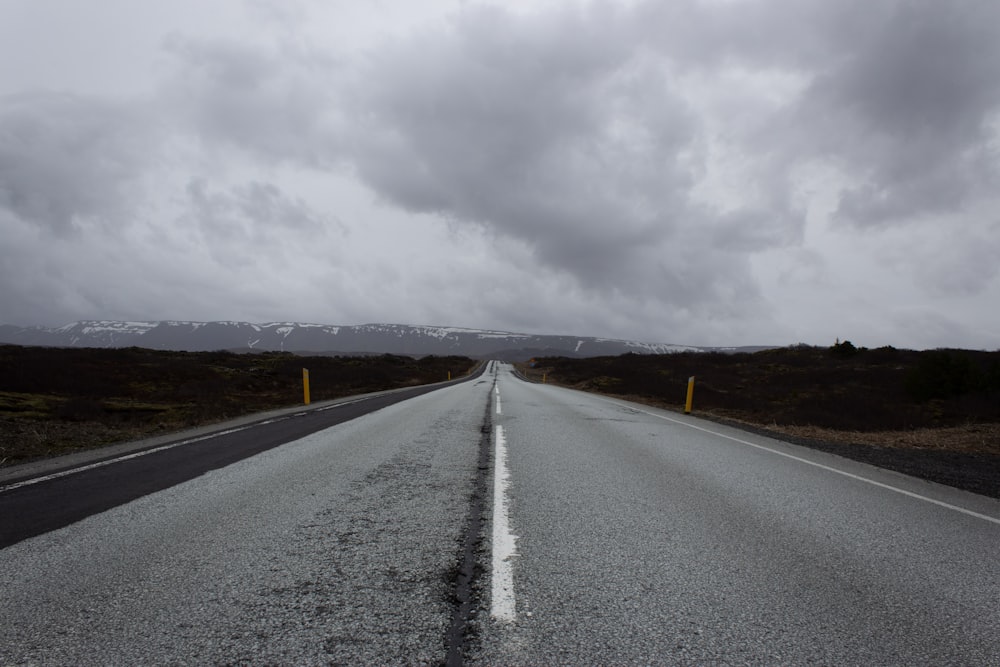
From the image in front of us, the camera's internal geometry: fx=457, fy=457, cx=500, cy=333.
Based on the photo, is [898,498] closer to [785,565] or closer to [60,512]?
[785,565]

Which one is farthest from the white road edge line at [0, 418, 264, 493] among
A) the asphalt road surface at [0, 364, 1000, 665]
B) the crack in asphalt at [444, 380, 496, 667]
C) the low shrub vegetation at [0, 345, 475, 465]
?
the crack in asphalt at [444, 380, 496, 667]

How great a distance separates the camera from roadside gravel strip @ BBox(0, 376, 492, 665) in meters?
2.04

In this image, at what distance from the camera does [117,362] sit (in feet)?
83.7

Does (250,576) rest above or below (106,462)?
above

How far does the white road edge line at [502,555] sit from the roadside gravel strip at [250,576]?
199 mm

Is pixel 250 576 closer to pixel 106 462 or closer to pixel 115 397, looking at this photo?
pixel 106 462

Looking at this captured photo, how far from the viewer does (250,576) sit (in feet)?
8.95

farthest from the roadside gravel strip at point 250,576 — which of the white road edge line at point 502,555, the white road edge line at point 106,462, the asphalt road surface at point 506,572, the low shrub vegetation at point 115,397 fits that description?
the low shrub vegetation at point 115,397

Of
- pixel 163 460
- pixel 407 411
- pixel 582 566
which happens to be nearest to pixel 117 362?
pixel 407 411

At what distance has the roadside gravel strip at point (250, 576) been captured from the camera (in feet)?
6.70

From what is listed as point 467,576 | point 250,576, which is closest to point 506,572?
point 467,576

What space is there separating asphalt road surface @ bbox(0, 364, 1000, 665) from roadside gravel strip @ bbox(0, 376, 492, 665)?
0.01 meters

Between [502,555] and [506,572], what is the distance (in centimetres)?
26

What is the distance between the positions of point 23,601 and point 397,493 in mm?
2594
